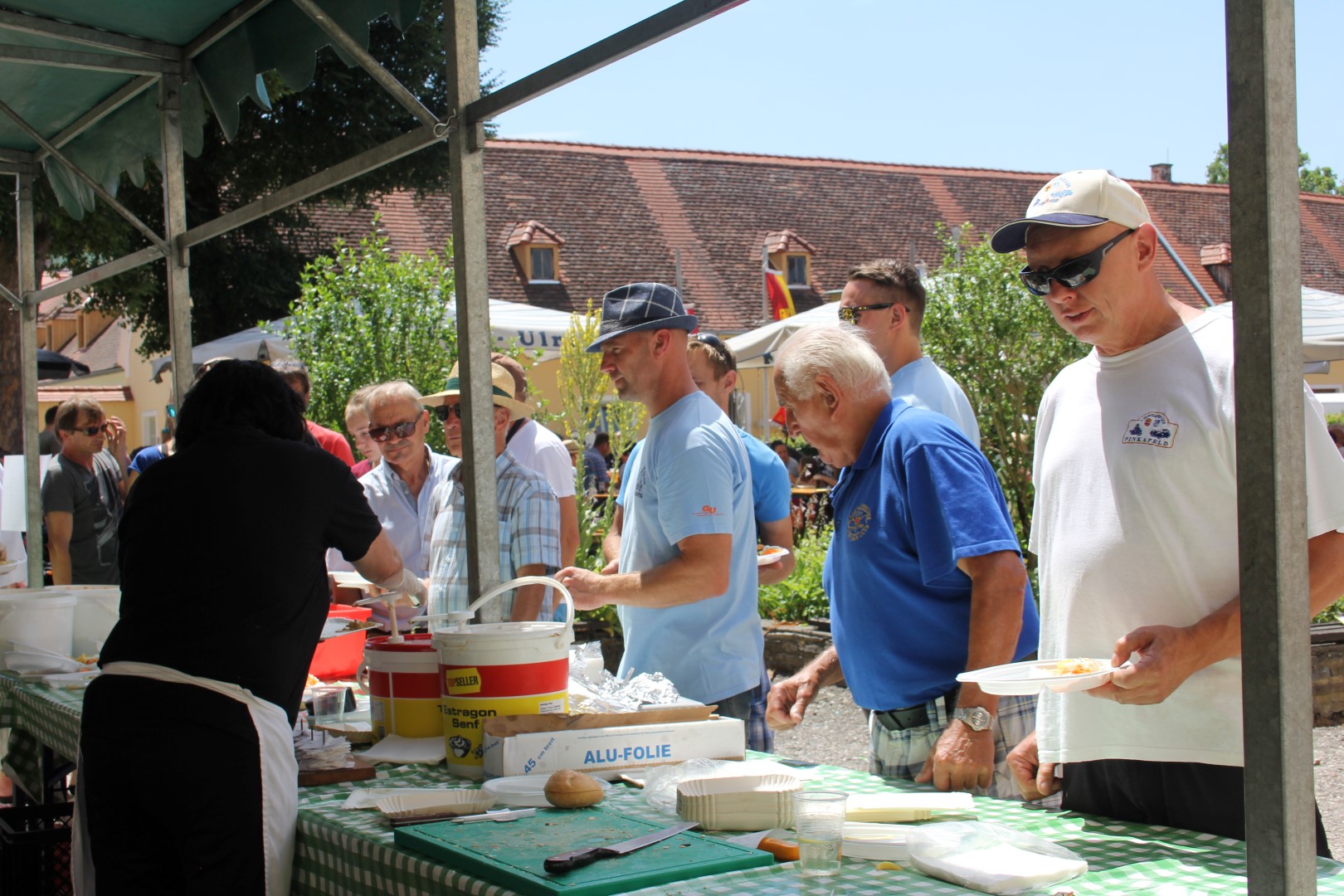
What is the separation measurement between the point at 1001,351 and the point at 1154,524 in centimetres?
717

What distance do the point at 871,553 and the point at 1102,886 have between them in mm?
1059

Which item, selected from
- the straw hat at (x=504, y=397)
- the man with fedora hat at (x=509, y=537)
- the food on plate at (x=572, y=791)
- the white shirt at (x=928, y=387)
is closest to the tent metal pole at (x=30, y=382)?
the straw hat at (x=504, y=397)

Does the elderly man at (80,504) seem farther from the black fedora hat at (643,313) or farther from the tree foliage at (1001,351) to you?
the tree foliage at (1001,351)

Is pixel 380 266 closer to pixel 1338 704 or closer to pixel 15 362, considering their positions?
pixel 15 362

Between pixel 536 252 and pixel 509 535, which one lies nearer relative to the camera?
pixel 509 535

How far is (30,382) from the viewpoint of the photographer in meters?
6.59

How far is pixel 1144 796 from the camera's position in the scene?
1.98 meters

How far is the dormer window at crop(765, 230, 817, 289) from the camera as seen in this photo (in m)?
30.6

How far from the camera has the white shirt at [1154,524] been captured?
1892mm

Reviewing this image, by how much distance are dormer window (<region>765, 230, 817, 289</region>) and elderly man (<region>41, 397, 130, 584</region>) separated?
2435 centimetres

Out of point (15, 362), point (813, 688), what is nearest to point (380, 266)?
point (15, 362)

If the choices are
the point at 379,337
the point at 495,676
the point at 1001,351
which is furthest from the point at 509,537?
the point at 379,337

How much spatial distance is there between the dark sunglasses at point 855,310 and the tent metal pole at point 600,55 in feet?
4.81

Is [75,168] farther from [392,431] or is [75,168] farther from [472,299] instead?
[472,299]
